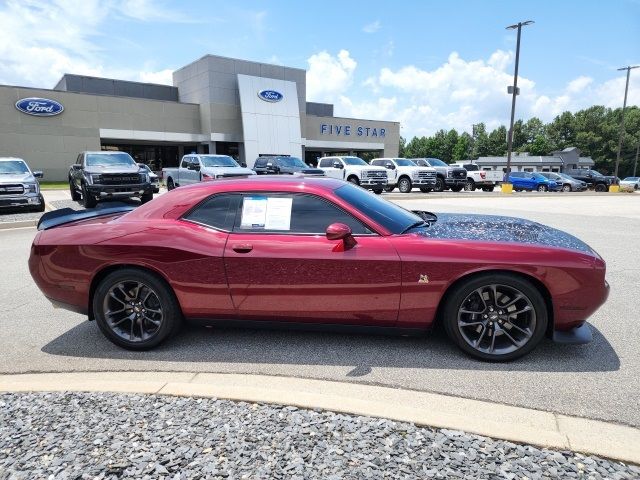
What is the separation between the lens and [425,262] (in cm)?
321

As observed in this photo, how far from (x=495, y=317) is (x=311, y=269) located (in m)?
1.46

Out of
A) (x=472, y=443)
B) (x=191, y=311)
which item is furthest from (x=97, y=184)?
Result: (x=472, y=443)

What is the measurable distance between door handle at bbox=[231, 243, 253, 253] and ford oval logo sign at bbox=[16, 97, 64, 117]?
3857 centimetres

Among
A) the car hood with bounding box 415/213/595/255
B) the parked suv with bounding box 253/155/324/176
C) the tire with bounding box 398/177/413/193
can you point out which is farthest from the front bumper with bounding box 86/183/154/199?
the tire with bounding box 398/177/413/193

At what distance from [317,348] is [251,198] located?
1.40 meters

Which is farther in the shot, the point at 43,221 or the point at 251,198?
the point at 43,221

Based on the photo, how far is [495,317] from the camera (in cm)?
326

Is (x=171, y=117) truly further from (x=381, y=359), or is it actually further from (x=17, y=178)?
(x=381, y=359)

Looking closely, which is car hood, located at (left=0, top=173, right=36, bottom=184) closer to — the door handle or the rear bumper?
the door handle

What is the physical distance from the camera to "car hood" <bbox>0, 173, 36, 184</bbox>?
12242 mm

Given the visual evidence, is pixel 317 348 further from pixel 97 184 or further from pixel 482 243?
pixel 97 184

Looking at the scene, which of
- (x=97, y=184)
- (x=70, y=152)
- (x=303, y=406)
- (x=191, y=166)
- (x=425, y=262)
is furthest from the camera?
(x=70, y=152)

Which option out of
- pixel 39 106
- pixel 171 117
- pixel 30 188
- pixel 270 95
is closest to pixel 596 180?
pixel 270 95

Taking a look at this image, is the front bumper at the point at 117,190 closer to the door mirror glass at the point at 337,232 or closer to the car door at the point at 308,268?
the car door at the point at 308,268
